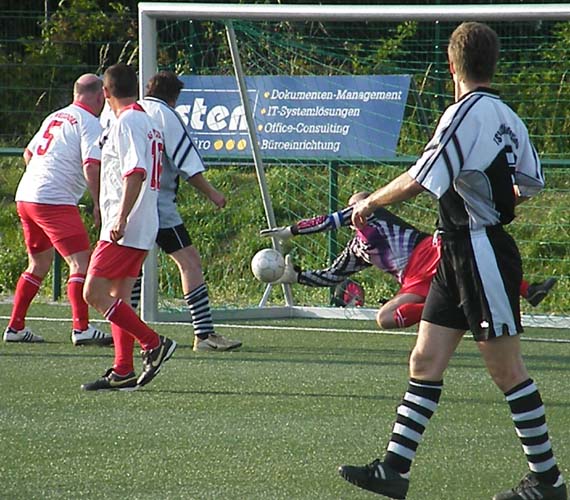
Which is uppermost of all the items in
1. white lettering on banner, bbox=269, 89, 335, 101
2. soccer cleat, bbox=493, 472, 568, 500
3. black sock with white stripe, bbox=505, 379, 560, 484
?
white lettering on banner, bbox=269, 89, 335, 101

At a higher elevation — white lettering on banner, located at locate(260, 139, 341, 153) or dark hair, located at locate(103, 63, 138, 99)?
dark hair, located at locate(103, 63, 138, 99)

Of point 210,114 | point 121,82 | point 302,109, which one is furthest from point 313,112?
point 121,82

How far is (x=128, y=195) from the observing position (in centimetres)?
768

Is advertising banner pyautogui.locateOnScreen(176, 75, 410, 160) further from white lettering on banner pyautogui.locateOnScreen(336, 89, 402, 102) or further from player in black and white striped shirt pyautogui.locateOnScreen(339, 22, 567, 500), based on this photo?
player in black and white striped shirt pyautogui.locateOnScreen(339, 22, 567, 500)

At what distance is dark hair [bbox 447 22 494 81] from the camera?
535 centimetres

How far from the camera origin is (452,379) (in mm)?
8633

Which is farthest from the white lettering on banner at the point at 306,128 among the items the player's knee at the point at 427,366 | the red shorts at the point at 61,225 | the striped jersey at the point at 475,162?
the player's knee at the point at 427,366

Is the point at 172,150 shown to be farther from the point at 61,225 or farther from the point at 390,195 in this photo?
the point at 390,195

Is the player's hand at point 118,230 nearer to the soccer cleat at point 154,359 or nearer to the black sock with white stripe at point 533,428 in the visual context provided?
the soccer cleat at point 154,359

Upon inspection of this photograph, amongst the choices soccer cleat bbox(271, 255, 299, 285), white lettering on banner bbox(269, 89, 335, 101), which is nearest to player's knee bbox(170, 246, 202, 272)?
soccer cleat bbox(271, 255, 299, 285)

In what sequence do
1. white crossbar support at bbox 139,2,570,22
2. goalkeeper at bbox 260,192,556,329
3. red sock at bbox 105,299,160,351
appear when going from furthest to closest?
white crossbar support at bbox 139,2,570,22, goalkeeper at bbox 260,192,556,329, red sock at bbox 105,299,160,351

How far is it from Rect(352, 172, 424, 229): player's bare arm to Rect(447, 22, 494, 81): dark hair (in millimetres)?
469

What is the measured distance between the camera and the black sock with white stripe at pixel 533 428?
5395 millimetres

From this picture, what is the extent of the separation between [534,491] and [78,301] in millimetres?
5091
